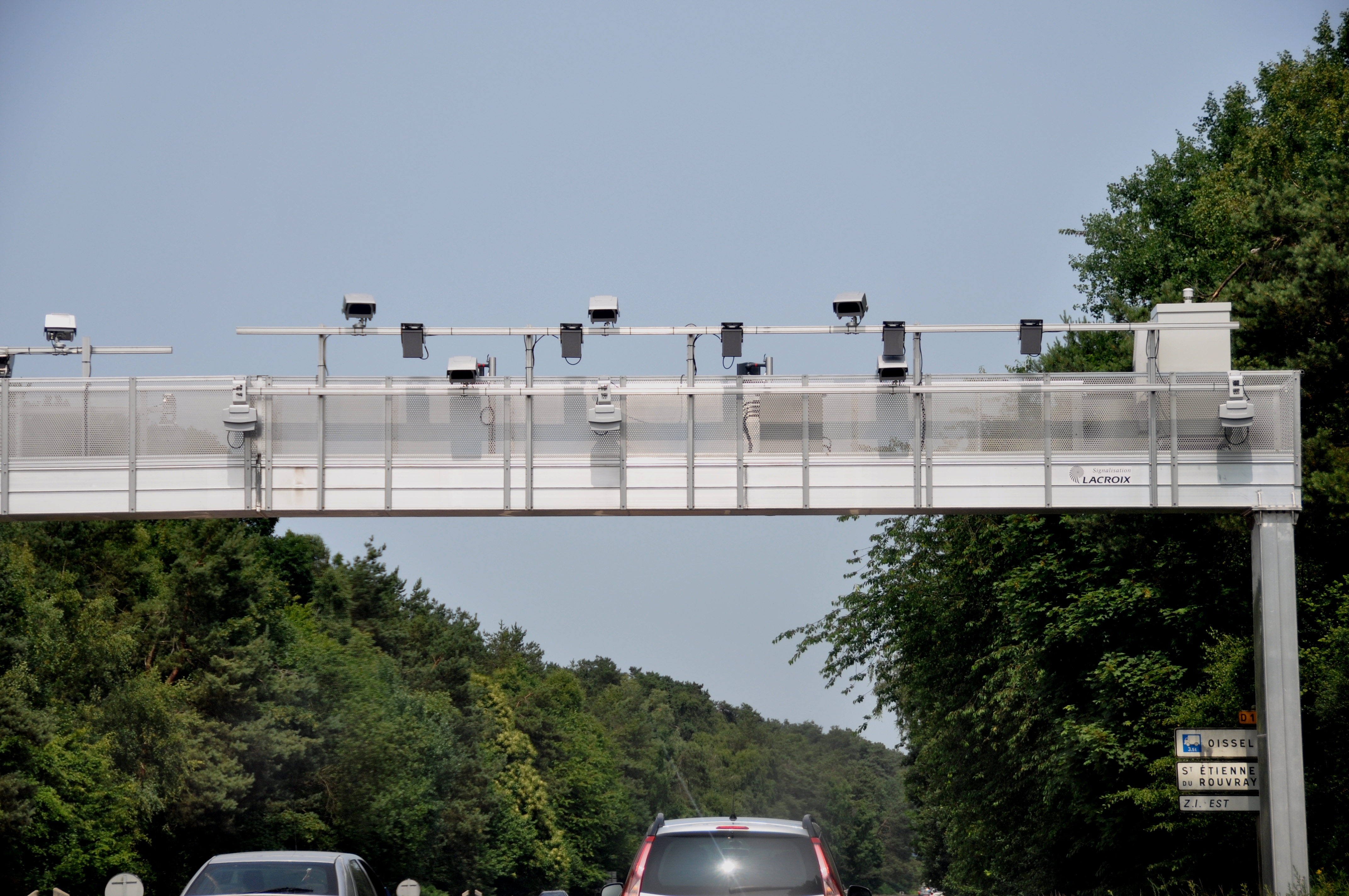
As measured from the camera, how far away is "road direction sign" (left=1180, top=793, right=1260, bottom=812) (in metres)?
21.5

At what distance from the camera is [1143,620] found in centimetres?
2997

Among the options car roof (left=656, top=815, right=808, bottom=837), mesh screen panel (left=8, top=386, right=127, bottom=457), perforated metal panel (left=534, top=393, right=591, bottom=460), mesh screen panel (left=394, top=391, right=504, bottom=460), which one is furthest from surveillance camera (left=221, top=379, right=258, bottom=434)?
car roof (left=656, top=815, right=808, bottom=837)

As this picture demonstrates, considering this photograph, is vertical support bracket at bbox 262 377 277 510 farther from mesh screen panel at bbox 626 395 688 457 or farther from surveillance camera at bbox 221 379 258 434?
mesh screen panel at bbox 626 395 688 457

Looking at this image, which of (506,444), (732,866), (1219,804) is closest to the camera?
(732,866)

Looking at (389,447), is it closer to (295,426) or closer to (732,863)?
(295,426)

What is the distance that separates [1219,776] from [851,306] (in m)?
8.29

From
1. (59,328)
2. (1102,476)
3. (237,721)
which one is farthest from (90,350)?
(237,721)

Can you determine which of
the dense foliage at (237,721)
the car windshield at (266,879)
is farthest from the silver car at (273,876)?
the dense foliage at (237,721)

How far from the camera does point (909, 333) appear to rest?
22.9 m

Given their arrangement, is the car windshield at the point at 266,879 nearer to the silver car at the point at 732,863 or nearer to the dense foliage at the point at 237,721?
the silver car at the point at 732,863

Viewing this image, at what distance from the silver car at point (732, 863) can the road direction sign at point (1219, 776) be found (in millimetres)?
12164

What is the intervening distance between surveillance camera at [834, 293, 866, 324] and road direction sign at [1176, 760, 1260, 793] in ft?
25.3

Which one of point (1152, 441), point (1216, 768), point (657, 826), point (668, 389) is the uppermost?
point (668, 389)

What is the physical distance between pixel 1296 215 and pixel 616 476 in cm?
1348
